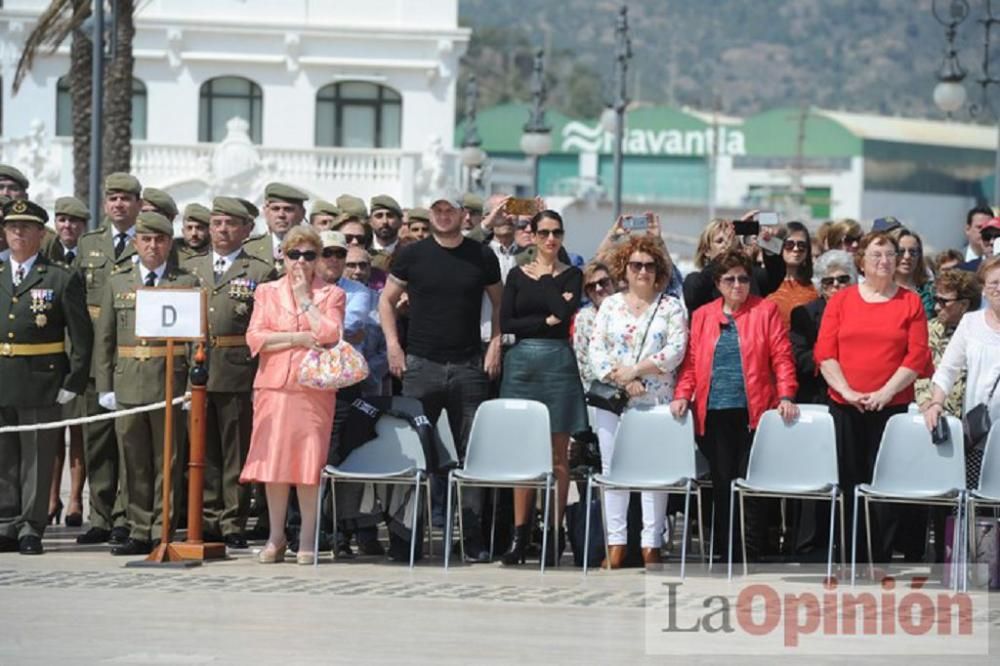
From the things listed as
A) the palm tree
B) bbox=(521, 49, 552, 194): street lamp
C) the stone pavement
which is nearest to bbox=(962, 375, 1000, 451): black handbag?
the stone pavement

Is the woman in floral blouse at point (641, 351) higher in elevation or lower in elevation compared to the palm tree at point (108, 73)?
lower

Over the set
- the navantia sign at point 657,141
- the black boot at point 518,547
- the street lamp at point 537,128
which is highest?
the navantia sign at point 657,141

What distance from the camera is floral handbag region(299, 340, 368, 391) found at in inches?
558

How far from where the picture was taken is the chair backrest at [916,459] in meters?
14.0

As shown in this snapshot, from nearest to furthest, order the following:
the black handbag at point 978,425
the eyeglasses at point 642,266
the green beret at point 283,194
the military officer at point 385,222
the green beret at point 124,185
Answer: the black handbag at point 978,425 < the eyeglasses at point 642,266 < the green beret at point 124,185 < the green beret at point 283,194 < the military officer at point 385,222

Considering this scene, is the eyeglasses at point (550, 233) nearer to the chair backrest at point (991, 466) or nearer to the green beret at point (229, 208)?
the green beret at point (229, 208)

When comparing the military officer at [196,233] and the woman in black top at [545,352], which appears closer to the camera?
the woman in black top at [545,352]

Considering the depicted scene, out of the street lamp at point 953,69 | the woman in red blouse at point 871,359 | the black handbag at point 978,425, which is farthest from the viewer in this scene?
the street lamp at point 953,69

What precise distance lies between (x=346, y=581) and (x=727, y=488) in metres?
2.57

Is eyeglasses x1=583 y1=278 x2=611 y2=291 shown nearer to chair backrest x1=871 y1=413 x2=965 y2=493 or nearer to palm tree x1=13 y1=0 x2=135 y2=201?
chair backrest x1=871 y1=413 x2=965 y2=493

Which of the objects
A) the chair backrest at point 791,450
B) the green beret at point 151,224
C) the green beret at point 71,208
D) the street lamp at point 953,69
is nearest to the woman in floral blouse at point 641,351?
the chair backrest at point 791,450

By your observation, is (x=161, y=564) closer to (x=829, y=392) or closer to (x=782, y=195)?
(x=829, y=392)

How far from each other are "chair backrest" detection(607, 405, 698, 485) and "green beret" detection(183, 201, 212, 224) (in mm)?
3427

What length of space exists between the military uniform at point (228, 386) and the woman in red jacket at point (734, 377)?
295 cm
